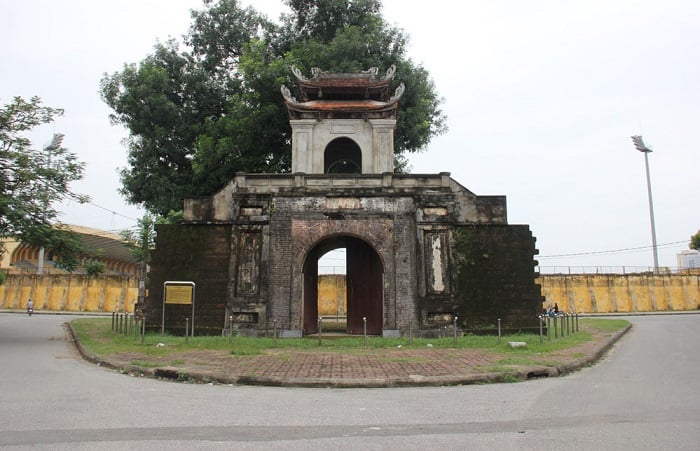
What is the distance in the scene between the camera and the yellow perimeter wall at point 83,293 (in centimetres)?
4034

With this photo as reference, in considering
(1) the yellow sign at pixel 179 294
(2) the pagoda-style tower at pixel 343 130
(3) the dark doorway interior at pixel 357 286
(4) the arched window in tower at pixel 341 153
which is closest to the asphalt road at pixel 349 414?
(1) the yellow sign at pixel 179 294

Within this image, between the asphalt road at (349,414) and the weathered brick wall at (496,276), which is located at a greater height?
the weathered brick wall at (496,276)

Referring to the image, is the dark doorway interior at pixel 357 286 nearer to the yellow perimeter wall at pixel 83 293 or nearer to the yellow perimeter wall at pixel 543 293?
the yellow perimeter wall at pixel 543 293

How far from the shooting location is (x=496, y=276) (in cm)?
1836

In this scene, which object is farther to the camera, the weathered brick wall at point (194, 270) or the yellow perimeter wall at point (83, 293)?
the yellow perimeter wall at point (83, 293)

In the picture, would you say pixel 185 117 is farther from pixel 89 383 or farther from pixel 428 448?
pixel 428 448

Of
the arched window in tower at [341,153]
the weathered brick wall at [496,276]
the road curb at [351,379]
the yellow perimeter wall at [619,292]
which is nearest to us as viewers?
the road curb at [351,379]

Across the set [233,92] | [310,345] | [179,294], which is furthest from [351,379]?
[233,92]

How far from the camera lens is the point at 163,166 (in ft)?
97.0

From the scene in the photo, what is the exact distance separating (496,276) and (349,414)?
487 inches

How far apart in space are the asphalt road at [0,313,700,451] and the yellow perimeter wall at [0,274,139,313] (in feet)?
102

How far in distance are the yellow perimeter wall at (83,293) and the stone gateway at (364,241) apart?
24.0 m

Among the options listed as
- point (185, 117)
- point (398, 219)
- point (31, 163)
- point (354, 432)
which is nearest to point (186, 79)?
point (185, 117)

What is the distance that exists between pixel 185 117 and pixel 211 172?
481cm
